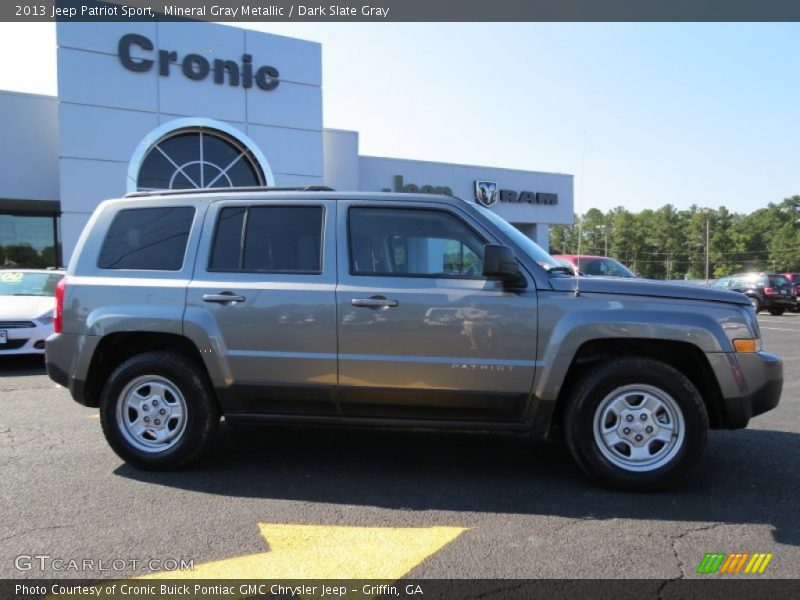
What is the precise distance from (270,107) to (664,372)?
60.1 feet

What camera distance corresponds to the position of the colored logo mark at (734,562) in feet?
9.17

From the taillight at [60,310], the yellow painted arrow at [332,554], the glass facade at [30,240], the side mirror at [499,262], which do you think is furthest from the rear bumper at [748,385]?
the glass facade at [30,240]

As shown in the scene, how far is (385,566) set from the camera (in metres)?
2.80

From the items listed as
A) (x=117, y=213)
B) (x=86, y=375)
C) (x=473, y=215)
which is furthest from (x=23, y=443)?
(x=473, y=215)

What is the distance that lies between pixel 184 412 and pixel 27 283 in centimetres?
722

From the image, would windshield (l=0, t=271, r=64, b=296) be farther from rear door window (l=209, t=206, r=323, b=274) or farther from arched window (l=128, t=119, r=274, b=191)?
arched window (l=128, t=119, r=274, b=191)

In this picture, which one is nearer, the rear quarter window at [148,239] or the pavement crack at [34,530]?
the pavement crack at [34,530]

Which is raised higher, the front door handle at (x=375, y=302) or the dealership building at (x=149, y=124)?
the dealership building at (x=149, y=124)

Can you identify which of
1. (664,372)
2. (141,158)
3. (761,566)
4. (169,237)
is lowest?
(761,566)

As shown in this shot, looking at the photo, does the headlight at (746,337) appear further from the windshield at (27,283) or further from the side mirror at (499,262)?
the windshield at (27,283)

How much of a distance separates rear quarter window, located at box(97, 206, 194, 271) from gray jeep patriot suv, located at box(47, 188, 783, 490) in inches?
0.5

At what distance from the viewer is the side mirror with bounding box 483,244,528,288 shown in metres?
3.63

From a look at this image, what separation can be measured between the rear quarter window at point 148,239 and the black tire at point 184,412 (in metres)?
0.69

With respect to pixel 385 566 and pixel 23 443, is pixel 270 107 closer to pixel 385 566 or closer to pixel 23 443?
pixel 23 443
